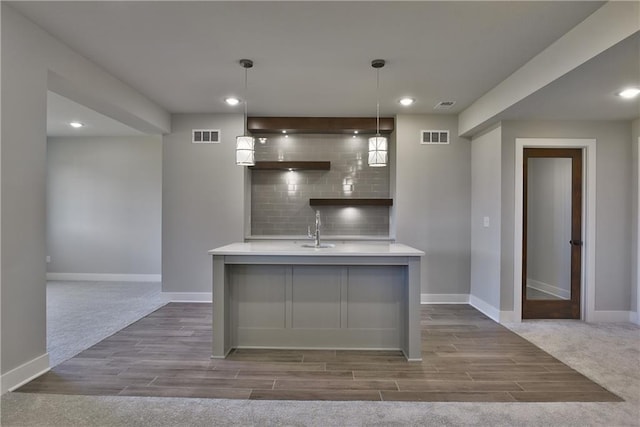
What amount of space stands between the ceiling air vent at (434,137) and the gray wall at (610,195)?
96 cm

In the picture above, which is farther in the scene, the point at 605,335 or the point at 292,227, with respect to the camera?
the point at 292,227

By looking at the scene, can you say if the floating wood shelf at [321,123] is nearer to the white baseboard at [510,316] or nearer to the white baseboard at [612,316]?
the white baseboard at [510,316]

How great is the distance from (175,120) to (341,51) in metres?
3.07

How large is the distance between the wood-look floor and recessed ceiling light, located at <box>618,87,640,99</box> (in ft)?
8.36

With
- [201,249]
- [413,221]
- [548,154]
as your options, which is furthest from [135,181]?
[548,154]

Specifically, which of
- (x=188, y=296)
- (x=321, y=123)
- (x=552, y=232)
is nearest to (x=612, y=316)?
(x=552, y=232)

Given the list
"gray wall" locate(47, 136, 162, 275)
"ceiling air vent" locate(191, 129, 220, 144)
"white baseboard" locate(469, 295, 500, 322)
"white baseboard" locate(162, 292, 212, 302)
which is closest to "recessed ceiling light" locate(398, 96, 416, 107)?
"ceiling air vent" locate(191, 129, 220, 144)

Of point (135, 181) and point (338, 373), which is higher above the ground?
point (135, 181)

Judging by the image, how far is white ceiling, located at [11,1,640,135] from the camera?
2.54 metres

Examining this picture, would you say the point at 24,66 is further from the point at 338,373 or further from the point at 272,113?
the point at 338,373

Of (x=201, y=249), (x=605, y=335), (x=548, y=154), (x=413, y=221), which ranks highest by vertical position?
(x=548, y=154)

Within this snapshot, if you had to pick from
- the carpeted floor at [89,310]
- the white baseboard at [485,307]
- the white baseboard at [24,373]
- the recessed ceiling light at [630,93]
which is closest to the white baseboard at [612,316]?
the white baseboard at [485,307]

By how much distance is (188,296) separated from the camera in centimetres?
520

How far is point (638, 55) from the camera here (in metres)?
2.57
